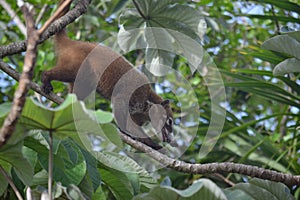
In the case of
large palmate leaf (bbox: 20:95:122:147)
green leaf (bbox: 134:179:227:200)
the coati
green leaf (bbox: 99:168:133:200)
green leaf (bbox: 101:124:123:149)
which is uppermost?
large palmate leaf (bbox: 20:95:122:147)

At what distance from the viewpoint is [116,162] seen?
3.60ft

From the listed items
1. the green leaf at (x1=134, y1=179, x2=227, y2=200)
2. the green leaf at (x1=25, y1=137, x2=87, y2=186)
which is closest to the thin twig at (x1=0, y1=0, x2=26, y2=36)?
the green leaf at (x1=25, y1=137, x2=87, y2=186)

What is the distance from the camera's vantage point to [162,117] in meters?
2.48

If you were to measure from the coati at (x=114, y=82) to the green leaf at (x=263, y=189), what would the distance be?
115 centimetres

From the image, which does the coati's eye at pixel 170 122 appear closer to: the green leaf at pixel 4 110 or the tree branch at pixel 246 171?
the tree branch at pixel 246 171

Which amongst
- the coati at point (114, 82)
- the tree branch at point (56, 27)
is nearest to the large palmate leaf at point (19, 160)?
the tree branch at point (56, 27)

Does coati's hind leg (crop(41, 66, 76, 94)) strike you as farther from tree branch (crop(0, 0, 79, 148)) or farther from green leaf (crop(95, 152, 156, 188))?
tree branch (crop(0, 0, 79, 148))

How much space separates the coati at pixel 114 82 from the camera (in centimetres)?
219

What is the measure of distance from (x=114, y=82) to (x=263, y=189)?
4.90 feet

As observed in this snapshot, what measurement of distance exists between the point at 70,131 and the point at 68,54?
140 centimetres

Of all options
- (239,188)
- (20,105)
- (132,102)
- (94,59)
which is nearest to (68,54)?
(94,59)

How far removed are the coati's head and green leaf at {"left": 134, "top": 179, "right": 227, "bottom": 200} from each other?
151 centimetres

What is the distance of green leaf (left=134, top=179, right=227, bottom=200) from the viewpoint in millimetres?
779

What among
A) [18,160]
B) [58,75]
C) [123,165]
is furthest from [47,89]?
[18,160]
